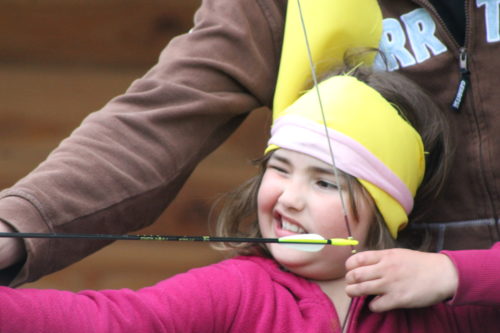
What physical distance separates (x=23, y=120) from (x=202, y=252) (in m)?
0.68

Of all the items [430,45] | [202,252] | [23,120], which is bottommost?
[202,252]

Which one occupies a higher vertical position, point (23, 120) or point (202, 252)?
point (23, 120)

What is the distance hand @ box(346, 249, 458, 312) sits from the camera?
57.6 inches

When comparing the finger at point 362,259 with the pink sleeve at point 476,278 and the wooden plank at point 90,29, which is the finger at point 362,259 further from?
the wooden plank at point 90,29

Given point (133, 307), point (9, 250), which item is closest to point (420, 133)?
point (133, 307)

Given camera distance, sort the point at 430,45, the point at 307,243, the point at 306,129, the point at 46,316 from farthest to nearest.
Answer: the point at 430,45 → the point at 306,129 → the point at 307,243 → the point at 46,316

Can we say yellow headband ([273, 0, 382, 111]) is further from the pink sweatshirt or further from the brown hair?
the pink sweatshirt

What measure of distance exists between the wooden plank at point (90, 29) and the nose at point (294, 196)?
1572 mm

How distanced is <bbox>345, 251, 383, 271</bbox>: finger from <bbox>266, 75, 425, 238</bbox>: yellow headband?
0.15 m

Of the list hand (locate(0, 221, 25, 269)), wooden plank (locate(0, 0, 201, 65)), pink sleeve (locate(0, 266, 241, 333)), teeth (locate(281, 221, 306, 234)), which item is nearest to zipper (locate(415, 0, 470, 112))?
teeth (locate(281, 221, 306, 234))

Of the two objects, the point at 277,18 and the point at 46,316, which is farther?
the point at 277,18

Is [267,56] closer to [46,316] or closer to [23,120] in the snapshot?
[46,316]

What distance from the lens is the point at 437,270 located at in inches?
59.3

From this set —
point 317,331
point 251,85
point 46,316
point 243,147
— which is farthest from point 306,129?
point 243,147
